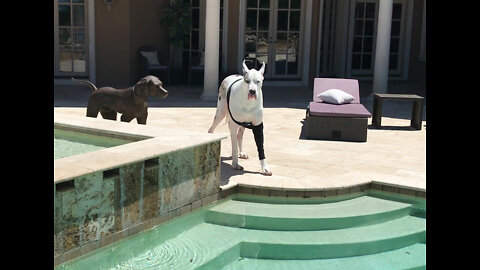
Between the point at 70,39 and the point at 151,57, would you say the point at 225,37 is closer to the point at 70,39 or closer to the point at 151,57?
the point at 151,57

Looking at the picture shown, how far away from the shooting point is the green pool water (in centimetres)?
582

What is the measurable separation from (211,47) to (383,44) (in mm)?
3707

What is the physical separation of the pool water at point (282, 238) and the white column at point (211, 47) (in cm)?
652

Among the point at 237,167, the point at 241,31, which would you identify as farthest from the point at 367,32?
the point at 237,167

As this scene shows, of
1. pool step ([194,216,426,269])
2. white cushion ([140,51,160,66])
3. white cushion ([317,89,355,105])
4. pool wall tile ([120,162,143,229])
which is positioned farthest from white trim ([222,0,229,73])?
pool wall tile ([120,162,143,229])

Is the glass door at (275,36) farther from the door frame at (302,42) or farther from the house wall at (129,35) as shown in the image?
the house wall at (129,35)

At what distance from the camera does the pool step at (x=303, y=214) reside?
5.21m

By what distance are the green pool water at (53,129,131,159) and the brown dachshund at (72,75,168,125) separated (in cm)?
102

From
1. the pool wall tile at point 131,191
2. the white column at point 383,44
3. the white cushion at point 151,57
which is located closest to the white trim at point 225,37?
the white cushion at point 151,57

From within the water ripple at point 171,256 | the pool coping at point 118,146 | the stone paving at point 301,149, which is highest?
the pool coping at point 118,146

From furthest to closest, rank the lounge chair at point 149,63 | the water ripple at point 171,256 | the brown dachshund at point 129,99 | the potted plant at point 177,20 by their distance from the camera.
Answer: the potted plant at point 177,20 < the lounge chair at point 149,63 < the brown dachshund at point 129,99 < the water ripple at point 171,256

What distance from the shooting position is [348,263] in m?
4.46

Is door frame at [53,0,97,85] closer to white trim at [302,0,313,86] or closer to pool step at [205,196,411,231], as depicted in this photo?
white trim at [302,0,313,86]
